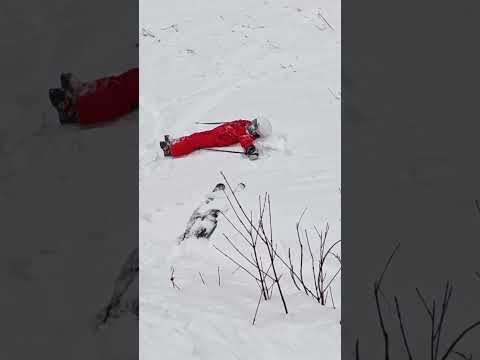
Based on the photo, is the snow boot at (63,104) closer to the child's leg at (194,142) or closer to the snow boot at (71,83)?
the snow boot at (71,83)

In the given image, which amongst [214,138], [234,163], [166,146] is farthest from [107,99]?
[166,146]

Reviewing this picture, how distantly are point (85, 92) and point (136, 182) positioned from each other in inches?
21.8

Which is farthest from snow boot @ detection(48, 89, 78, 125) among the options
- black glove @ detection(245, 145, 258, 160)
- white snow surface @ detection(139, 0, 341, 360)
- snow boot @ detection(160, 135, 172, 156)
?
snow boot @ detection(160, 135, 172, 156)

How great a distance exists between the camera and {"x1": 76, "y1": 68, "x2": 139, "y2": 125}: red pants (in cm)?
101

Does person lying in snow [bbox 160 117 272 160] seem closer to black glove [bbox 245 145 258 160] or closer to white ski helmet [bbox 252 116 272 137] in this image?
white ski helmet [bbox 252 116 272 137]

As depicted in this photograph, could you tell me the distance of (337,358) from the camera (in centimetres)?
152

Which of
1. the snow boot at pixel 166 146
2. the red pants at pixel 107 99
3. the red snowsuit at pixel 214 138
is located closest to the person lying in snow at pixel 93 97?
the red pants at pixel 107 99

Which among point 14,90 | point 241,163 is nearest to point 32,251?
point 14,90

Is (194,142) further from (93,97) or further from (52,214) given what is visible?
(52,214)

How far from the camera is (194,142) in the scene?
4.41 m

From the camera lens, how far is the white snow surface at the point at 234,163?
164 centimetres

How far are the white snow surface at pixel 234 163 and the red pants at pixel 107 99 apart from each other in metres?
0.61
